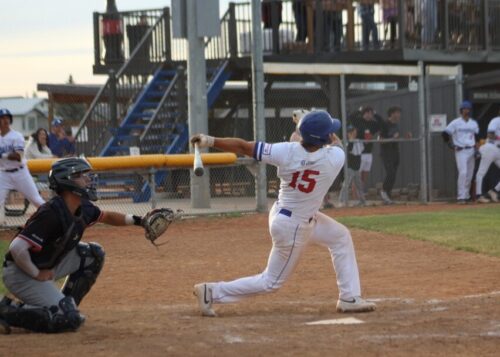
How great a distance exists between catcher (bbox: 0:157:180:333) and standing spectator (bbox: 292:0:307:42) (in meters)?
15.2

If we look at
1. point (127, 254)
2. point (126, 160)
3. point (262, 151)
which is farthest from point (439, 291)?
point (126, 160)

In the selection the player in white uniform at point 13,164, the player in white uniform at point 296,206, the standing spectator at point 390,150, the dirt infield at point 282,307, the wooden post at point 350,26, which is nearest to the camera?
the dirt infield at point 282,307

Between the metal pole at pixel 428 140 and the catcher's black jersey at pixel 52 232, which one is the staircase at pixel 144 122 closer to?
the metal pole at pixel 428 140

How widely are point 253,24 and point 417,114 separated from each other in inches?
209

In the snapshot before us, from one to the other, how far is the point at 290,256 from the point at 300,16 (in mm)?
14894

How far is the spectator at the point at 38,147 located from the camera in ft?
59.6

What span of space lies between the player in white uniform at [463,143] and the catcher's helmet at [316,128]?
12.8 metres

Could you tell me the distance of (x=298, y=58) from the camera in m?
22.6

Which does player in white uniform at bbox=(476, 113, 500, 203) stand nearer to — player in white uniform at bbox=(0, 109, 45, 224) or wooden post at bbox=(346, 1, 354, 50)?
wooden post at bbox=(346, 1, 354, 50)

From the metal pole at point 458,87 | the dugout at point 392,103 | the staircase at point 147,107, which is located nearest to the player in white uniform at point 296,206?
the dugout at point 392,103

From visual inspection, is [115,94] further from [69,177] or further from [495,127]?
[69,177]

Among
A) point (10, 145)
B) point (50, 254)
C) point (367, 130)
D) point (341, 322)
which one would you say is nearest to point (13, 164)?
point (10, 145)

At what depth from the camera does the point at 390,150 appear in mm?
21094

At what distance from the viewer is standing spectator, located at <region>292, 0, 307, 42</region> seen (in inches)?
872
